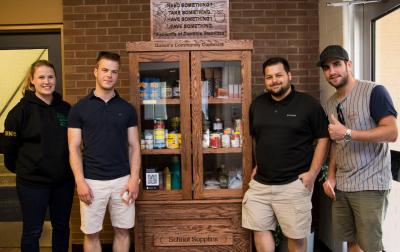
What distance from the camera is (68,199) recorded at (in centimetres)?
270

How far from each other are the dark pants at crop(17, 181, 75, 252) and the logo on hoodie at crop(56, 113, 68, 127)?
0.40 m

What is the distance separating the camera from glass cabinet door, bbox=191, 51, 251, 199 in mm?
2844

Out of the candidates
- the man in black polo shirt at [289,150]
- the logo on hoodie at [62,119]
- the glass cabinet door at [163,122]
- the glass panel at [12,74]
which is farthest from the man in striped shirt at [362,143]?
the glass panel at [12,74]

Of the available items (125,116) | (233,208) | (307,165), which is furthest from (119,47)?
(307,165)

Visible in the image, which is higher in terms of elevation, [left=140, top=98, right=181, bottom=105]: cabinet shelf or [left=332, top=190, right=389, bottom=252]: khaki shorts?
[left=140, top=98, right=181, bottom=105]: cabinet shelf

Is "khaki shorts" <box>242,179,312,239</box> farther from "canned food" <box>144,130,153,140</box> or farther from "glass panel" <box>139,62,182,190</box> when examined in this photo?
"canned food" <box>144,130,153,140</box>

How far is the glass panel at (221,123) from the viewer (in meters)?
2.93

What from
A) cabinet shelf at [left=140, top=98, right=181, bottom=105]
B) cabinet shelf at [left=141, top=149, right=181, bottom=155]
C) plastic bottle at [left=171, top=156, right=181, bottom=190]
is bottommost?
plastic bottle at [left=171, top=156, right=181, bottom=190]

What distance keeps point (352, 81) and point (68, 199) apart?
1.98 m

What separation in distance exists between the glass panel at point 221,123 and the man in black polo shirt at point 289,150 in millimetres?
326

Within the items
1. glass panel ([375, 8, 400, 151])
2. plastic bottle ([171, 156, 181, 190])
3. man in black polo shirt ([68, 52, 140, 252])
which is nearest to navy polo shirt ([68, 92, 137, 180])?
man in black polo shirt ([68, 52, 140, 252])

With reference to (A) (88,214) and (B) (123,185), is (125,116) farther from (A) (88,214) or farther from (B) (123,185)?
(A) (88,214)

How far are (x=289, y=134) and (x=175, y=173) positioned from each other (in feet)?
3.06

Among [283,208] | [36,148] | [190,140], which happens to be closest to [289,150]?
[283,208]
